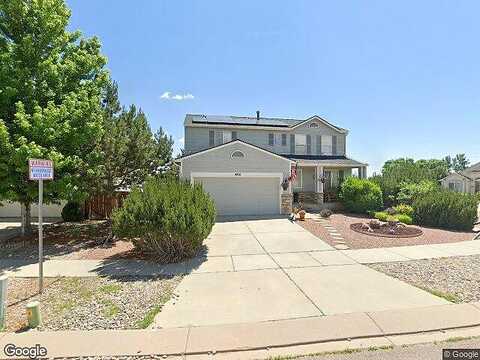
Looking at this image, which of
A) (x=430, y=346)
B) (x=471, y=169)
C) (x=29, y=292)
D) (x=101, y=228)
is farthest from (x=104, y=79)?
(x=471, y=169)

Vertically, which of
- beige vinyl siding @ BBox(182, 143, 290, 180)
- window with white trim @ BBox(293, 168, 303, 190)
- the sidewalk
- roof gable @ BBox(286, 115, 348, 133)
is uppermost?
roof gable @ BBox(286, 115, 348, 133)

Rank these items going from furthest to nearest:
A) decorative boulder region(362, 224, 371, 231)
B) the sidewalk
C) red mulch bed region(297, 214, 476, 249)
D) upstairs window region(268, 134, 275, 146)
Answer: upstairs window region(268, 134, 275, 146), decorative boulder region(362, 224, 371, 231), red mulch bed region(297, 214, 476, 249), the sidewalk

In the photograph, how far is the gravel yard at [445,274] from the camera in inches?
229

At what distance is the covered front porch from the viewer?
19516 mm

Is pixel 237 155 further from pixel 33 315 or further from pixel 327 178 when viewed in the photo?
pixel 33 315

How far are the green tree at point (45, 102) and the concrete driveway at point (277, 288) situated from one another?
5.79m

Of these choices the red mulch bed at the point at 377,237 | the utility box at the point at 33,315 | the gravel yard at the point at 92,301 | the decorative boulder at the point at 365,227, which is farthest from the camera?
the decorative boulder at the point at 365,227

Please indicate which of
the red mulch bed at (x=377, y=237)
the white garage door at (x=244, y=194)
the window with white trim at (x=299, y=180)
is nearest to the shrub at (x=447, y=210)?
the red mulch bed at (x=377, y=237)

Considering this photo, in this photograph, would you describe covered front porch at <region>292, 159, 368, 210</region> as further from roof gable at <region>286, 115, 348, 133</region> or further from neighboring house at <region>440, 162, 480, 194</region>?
neighboring house at <region>440, 162, 480, 194</region>

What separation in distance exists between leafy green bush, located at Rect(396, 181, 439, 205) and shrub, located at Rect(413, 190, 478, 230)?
166cm

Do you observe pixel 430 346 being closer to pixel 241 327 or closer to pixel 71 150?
pixel 241 327

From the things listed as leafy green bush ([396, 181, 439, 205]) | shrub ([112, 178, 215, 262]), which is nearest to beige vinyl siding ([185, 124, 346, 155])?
leafy green bush ([396, 181, 439, 205])

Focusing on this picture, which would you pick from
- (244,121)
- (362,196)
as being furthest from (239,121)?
(362,196)

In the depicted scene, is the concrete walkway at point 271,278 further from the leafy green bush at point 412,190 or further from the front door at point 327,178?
the front door at point 327,178
